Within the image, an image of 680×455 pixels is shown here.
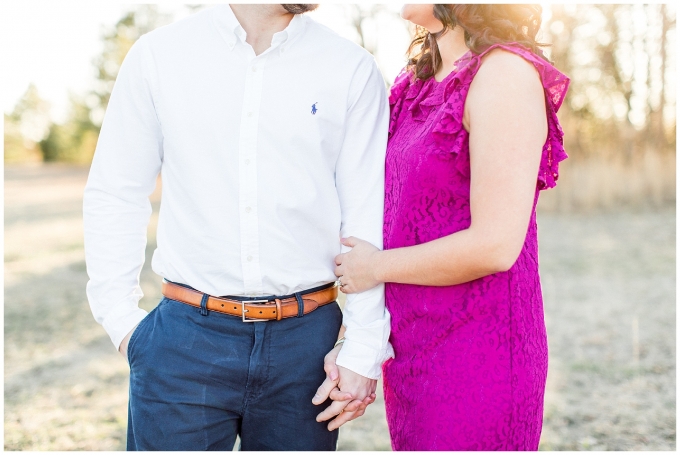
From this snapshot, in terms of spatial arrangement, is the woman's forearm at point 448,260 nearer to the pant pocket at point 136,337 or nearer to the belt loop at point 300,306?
the belt loop at point 300,306

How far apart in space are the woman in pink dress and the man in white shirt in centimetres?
11

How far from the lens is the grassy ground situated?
12.0ft

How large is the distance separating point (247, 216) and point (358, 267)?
34 centimetres

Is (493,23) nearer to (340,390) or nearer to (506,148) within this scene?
(506,148)

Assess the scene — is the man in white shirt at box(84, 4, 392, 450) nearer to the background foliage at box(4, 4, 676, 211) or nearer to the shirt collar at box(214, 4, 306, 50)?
the shirt collar at box(214, 4, 306, 50)

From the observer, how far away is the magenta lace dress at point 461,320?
63.1 inches

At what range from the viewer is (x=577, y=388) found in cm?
431

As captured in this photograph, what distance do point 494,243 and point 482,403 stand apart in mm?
433

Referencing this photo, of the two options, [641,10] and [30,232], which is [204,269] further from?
[641,10]

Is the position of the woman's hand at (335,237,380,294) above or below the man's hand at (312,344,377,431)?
above

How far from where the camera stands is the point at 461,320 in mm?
1632

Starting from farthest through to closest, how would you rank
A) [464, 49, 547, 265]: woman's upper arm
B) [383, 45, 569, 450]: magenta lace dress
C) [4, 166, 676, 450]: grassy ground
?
[4, 166, 676, 450]: grassy ground < [383, 45, 569, 450]: magenta lace dress < [464, 49, 547, 265]: woman's upper arm

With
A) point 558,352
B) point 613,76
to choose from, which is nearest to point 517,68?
point 558,352

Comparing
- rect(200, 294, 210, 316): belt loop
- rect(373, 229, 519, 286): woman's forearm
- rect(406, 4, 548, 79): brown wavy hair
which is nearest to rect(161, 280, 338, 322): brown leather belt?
rect(200, 294, 210, 316): belt loop
